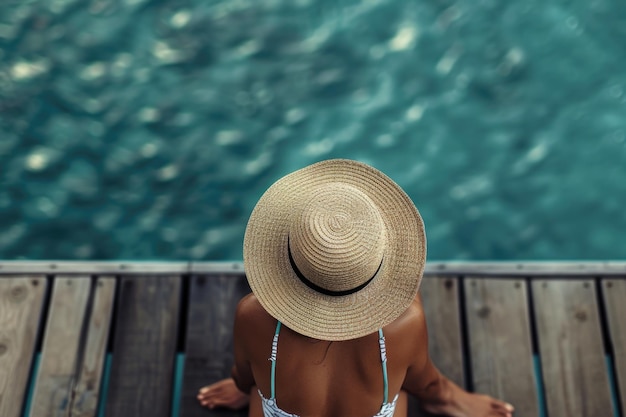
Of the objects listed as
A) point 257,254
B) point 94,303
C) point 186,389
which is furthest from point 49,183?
point 257,254

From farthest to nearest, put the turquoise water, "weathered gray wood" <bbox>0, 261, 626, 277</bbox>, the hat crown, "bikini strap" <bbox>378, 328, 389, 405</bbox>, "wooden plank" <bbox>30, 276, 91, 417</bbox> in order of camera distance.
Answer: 1. the turquoise water
2. "weathered gray wood" <bbox>0, 261, 626, 277</bbox>
3. "wooden plank" <bbox>30, 276, 91, 417</bbox>
4. "bikini strap" <bbox>378, 328, 389, 405</bbox>
5. the hat crown

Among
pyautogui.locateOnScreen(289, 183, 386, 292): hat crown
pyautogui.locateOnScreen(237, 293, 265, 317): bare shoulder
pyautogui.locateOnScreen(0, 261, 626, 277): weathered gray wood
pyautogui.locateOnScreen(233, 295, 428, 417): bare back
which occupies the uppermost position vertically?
pyautogui.locateOnScreen(0, 261, 626, 277): weathered gray wood

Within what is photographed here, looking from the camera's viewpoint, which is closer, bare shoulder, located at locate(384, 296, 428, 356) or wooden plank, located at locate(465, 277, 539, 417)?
bare shoulder, located at locate(384, 296, 428, 356)

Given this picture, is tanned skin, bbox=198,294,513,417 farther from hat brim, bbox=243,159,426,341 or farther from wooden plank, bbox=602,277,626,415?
wooden plank, bbox=602,277,626,415

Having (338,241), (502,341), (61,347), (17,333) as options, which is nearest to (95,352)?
(61,347)

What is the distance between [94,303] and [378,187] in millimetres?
1622

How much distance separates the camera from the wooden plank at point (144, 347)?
260cm

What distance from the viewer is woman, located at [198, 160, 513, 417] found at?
1526 mm

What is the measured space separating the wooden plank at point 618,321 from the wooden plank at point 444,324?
0.65m

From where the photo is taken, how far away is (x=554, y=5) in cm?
412

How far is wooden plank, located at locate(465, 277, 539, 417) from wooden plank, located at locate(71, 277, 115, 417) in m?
1.59

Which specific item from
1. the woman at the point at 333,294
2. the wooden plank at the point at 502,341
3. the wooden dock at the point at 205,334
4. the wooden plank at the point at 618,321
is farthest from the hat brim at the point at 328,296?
the wooden plank at the point at 618,321

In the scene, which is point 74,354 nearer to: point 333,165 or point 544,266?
point 333,165

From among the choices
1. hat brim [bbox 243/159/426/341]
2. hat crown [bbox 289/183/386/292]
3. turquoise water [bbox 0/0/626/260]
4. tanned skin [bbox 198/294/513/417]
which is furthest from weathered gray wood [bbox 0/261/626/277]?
hat crown [bbox 289/183/386/292]
